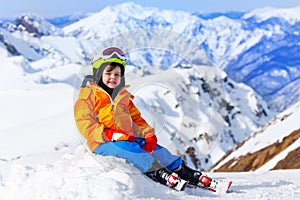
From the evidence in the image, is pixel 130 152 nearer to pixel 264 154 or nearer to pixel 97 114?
pixel 97 114

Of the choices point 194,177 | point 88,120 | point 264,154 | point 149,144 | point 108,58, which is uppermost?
point 108,58

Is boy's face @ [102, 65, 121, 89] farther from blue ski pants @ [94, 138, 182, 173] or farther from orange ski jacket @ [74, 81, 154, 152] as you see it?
blue ski pants @ [94, 138, 182, 173]

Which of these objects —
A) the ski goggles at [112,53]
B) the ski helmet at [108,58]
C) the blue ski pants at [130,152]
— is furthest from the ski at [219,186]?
the ski goggles at [112,53]

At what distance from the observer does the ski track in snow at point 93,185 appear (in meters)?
5.45

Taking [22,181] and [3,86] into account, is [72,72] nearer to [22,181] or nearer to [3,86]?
[3,86]

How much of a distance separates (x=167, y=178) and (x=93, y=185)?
1238 mm

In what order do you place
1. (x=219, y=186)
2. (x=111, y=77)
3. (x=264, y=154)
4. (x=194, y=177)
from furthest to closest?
(x=264, y=154)
(x=194, y=177)
(x=219, y=186)
(x=111, y=77)

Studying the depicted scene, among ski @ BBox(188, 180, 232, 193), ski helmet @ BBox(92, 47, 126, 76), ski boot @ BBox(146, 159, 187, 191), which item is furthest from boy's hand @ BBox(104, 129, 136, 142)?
ski @ BBox(188, 180, 232, 193)

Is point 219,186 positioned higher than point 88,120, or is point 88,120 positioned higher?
point 88,120

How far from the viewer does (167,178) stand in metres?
6.35

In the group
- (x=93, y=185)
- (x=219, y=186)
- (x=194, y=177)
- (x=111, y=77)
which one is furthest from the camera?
(x=194, y=177)

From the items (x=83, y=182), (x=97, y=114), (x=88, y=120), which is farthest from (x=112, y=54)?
(x=83, y=182)

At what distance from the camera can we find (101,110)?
6.28m

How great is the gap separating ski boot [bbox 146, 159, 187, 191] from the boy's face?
128cm
